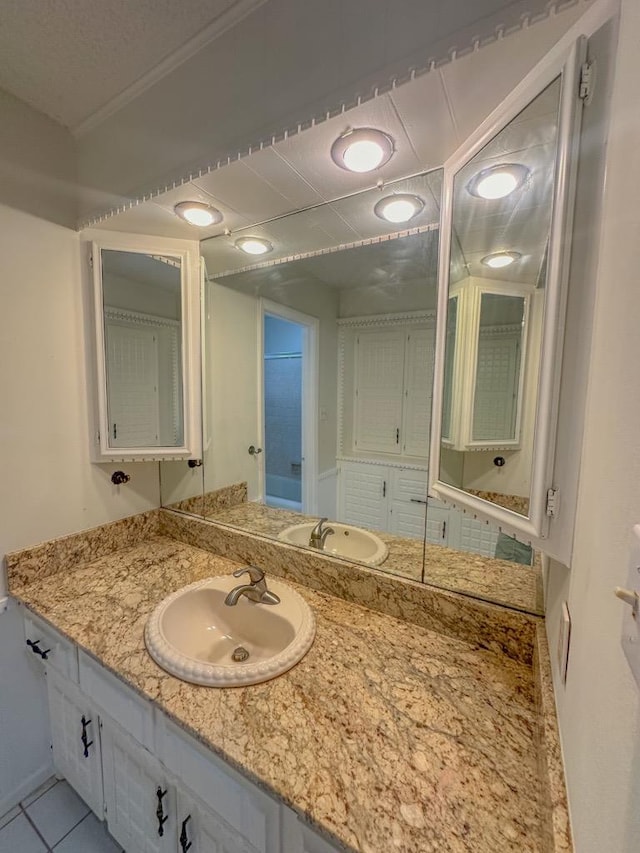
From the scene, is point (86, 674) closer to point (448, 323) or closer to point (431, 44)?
point (448, 323)

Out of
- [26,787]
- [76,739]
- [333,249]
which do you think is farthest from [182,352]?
[26,787]

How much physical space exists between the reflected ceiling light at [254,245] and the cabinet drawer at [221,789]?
1591 mm

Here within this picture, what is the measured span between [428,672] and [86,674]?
1.01 metres

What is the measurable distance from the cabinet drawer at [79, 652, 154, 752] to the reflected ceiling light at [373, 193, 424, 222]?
157 cm

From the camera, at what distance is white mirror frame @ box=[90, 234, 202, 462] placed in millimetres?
1393

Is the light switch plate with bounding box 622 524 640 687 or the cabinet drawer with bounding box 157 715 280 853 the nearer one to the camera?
the light switch plate with bounding box 622 524 640 687

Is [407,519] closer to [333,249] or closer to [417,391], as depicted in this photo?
[417,391]

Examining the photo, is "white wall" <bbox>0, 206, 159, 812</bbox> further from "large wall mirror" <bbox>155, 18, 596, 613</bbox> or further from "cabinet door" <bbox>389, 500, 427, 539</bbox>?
"cabinet door" <bbox>389, 500, 427, 539</bbox>

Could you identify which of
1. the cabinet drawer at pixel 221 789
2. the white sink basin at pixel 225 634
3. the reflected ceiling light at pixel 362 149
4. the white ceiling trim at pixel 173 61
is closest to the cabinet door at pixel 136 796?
the cabinet drawer at pixel 221 789

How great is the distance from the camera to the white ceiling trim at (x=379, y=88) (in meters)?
0.60

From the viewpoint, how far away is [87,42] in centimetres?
102

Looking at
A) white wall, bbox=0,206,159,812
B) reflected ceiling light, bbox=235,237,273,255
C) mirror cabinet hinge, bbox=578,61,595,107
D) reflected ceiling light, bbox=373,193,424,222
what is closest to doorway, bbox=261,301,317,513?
reflected ceiling light, bbox=235,237,273,255

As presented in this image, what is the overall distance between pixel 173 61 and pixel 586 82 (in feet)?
3.71

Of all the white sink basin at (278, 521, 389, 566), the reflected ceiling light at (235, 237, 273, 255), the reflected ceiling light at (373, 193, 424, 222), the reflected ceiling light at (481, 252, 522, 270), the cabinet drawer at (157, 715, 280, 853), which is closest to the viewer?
the cabinet drawer at (157, 715, 280, 853)
